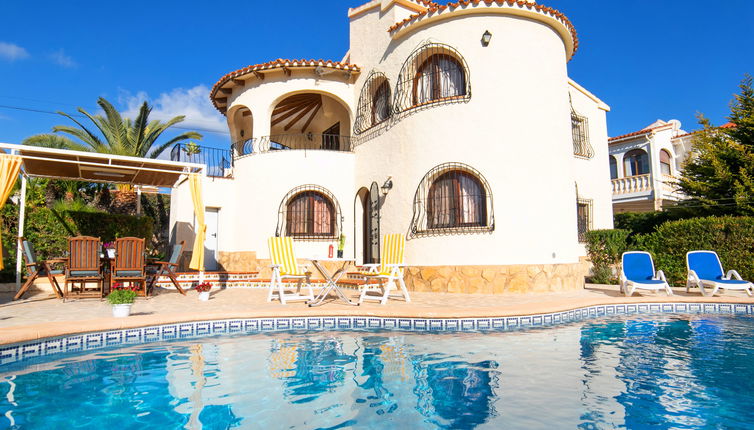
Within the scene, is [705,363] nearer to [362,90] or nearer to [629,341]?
[629,341]

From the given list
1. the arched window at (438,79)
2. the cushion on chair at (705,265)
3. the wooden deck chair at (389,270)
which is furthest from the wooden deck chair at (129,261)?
the cushion on chair at (705,265)

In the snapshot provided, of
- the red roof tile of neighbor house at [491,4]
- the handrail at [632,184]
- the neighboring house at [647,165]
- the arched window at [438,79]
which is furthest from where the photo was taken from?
the handrail at [632,184]

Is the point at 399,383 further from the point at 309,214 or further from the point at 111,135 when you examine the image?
the point at 111,135

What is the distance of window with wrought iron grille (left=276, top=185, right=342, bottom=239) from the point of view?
45.6 feet

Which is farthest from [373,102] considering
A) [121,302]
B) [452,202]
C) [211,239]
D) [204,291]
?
[121,302]

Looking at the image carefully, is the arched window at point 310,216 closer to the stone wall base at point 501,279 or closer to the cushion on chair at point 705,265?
the stone wall base at point 501,279

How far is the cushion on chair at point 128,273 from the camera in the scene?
9055 mm

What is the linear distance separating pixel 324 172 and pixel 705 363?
11.0 metres

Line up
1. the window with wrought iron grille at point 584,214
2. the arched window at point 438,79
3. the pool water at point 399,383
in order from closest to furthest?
the pool water at point 399,383 → the arched window at point 438,79 → the window with wrought iron grille at point 584,214

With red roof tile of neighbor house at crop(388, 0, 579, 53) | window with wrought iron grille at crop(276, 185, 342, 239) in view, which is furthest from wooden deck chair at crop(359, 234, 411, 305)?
red roof tile of neighbor house at crop(388, 0, 579, 53)

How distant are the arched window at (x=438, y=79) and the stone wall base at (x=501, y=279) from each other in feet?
14.7

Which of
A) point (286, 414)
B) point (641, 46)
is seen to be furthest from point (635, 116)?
point (286, 414)

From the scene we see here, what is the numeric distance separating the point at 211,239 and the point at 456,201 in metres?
9.04

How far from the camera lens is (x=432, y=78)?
1180cm
